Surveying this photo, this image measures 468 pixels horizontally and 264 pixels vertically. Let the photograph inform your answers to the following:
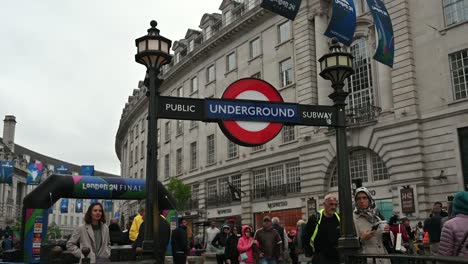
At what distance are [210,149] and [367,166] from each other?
16758 mm

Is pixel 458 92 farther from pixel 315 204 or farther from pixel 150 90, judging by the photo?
pixel 150 90

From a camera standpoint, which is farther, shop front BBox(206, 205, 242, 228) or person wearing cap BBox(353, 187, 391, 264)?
shop front BBox(206, 205, 242, 228)

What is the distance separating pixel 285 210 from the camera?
1262 inches

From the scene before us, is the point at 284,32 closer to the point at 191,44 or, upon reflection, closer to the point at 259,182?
the point at 259,182

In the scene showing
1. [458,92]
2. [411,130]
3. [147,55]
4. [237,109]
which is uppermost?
[458,92]

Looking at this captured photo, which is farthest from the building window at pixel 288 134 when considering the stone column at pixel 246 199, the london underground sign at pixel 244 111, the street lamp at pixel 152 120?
the street lamp at pixel 152 120

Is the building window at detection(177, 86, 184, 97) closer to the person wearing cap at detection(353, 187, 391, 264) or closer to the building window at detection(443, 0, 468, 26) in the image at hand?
the building window at detection(443, 0, 468, 26)

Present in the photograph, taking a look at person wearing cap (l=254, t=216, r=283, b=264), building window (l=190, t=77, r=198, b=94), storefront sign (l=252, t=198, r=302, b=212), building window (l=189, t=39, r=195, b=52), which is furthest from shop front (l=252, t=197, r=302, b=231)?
person wearing cap (l=254, t=216, r=283, b=264)

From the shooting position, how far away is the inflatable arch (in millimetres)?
14445

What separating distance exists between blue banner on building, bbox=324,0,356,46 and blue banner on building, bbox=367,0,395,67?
302 cm

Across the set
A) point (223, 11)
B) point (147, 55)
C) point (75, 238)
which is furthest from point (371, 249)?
point (223, 11)

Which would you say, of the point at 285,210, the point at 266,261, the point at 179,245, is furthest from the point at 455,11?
the point at 179,245

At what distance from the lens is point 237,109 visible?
8250 millimetres

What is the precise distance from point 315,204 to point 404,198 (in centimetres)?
603
